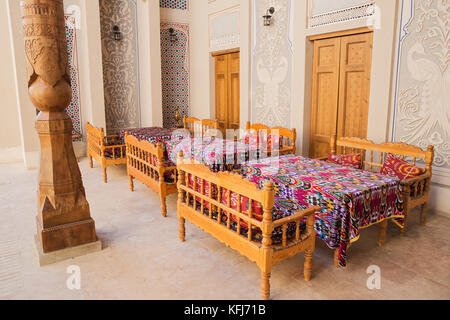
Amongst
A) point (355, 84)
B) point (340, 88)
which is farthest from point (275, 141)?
point (355, 84)

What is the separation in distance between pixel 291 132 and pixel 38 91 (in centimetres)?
325

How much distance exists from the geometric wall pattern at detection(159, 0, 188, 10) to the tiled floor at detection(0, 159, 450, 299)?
5.09 metres

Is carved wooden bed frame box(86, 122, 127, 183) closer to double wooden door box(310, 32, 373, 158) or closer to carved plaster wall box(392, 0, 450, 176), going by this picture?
double wooden door box(310, 32, 373, 158)

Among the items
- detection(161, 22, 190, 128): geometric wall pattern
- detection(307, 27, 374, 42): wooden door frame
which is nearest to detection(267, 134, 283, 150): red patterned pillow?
detection(307, 27, 374, 42): wooden door frame

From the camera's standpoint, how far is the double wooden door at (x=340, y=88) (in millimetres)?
4324

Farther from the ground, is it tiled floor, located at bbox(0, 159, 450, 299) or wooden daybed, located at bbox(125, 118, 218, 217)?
wooden daybed, located at bbox(125, 118, 218, 217)

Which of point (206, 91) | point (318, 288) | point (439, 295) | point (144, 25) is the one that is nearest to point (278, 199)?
point (318, 288)

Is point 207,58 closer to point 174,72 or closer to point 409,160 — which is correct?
Result: point 174,72

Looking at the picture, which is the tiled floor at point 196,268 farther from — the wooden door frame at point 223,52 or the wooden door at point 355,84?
the wooden door frame at point 223,52

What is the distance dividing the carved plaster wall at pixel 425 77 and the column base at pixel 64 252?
3.35 m

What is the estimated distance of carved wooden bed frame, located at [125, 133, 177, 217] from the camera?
146 inches

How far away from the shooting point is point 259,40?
18.6ft

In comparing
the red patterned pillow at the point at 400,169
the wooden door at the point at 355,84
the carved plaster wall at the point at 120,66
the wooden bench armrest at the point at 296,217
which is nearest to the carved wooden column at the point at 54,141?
the wooden bench armrest at the point at 296,217

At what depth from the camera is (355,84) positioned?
14.6 ft
